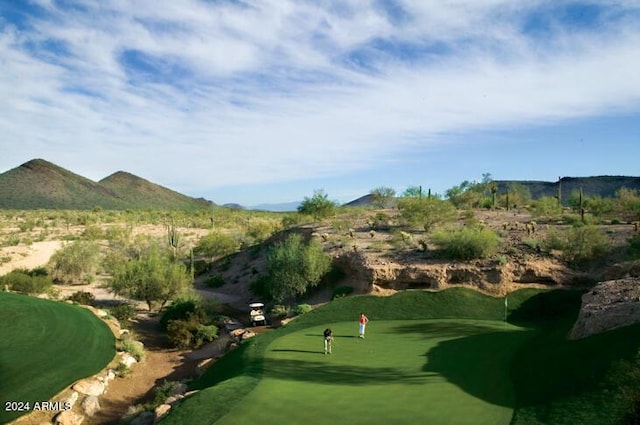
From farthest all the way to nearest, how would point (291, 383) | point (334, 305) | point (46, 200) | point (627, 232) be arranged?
point (46, 200) → point (627, 232) → point (334, 305) → point (291, 383)

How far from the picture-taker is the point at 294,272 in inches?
1436

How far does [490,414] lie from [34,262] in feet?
183

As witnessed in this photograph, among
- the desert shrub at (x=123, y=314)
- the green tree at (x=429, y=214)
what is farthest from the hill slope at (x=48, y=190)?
the green tree at (x=429, y=214)

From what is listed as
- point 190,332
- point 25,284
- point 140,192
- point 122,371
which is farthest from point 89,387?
point 140,192

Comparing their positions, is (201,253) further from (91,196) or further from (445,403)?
(91,196)

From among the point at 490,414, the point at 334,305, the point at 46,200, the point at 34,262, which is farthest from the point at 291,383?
the point at 46,200

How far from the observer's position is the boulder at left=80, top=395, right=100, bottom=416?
19.3 metres

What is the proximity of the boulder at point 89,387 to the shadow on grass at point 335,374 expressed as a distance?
8.15m

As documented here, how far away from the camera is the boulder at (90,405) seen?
1934 centimetres

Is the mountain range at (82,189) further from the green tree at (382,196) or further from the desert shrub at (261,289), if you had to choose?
the desert shrub at (261,289)

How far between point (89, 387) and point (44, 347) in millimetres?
4027

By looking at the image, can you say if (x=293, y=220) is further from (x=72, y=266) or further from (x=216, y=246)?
(x=72, y=266)

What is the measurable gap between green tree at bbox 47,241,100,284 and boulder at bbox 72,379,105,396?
2978cm

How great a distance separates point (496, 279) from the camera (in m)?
32.0
